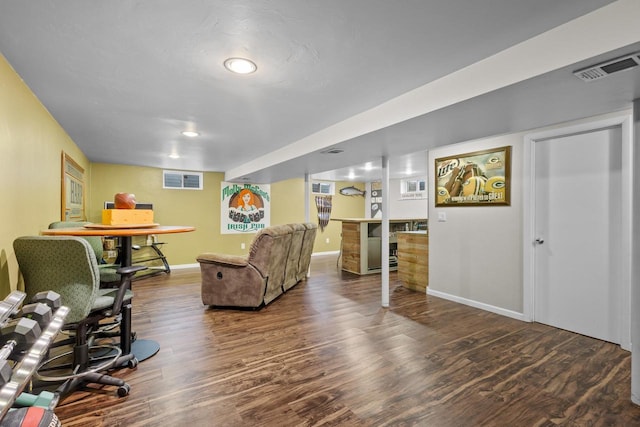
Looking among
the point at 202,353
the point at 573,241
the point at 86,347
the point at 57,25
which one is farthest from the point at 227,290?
the point at 573,241

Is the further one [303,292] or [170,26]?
[303,292]

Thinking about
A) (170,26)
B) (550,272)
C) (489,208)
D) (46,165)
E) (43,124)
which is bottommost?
(550,272)

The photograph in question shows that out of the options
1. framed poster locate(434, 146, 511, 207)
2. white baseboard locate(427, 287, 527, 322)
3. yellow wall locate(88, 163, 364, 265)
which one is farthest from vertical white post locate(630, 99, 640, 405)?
yellow wall locate(88, 163, 364, 265)

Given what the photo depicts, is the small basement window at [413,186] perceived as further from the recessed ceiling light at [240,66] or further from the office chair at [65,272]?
the office chair at [65,272]

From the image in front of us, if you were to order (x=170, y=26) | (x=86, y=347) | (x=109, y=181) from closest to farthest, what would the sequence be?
(x=170, y=26), (x=86, y=347), (x=109, y=181)

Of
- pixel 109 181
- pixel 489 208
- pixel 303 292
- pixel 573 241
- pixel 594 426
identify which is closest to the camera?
pixel 594 426

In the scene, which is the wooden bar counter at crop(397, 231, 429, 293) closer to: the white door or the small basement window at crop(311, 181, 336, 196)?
the white door

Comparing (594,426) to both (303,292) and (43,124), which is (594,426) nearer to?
(303,292)

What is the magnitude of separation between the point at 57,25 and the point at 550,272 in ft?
14.6

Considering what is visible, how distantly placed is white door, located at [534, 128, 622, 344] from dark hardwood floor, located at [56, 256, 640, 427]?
22cm

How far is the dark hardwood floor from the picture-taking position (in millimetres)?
1789

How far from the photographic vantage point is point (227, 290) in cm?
376

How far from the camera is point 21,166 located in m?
2.24

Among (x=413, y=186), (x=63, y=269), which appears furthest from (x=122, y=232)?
(x=413, y=186)
